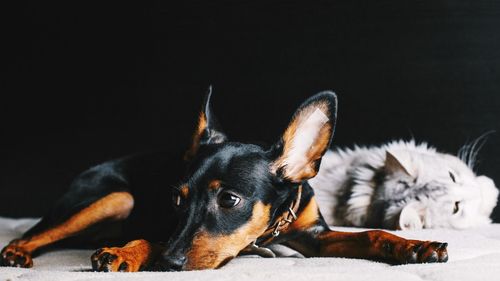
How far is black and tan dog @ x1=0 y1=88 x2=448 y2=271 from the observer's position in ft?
5.77

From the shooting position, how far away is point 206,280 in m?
1.51

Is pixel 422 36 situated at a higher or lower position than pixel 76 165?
higher

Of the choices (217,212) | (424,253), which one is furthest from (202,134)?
(424,253)

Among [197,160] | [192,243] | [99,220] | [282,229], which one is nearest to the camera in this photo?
[192,243]

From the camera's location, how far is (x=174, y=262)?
1.67 m

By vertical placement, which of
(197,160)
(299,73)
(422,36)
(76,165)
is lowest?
(76,165)

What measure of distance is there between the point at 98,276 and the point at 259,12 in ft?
6.27

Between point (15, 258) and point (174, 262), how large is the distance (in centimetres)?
73

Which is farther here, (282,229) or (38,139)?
(38,139)

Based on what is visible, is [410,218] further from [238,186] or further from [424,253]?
[238,186]

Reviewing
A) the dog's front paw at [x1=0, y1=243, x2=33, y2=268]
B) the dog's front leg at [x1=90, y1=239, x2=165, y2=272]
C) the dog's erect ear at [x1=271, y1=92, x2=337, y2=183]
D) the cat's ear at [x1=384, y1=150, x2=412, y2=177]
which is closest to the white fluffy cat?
the cat's ear at [x1=384, y1=150, x2=412, y2=177]

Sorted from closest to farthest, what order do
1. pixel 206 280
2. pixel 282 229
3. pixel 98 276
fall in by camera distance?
1. pixel 206 280
2. pixel 98 276
3. pixel 282 229

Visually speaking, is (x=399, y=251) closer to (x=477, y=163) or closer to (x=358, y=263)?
(x=358, y=263)

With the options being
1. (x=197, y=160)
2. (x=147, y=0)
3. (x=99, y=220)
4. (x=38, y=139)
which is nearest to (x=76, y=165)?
(x=38, y=139)
